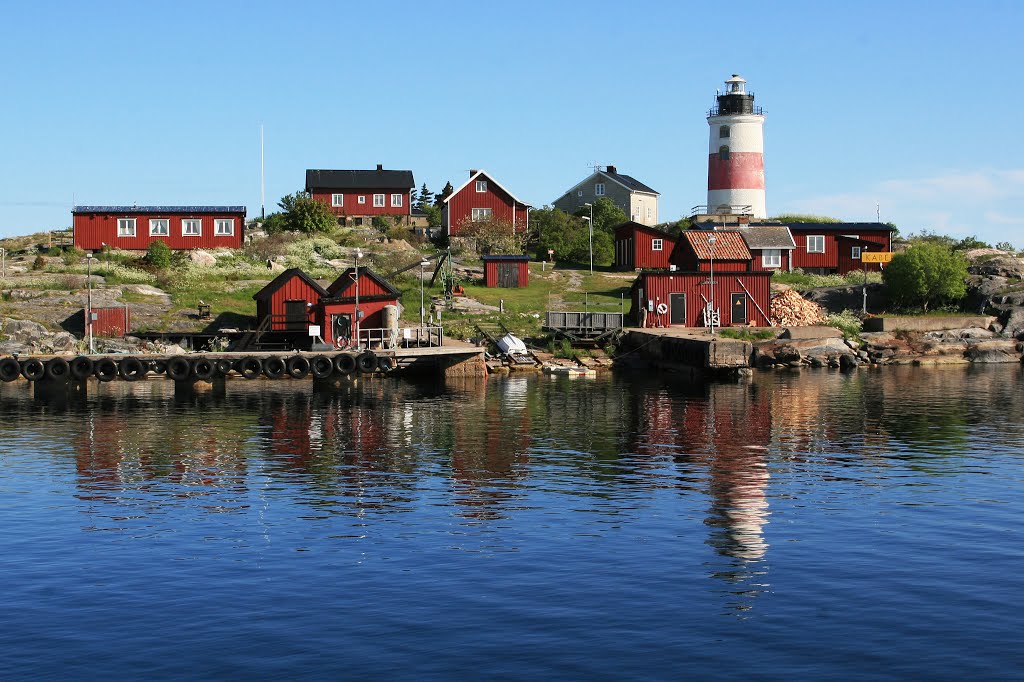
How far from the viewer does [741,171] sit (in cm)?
10462

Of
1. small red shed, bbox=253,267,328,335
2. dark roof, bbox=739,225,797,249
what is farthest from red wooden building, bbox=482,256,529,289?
small red shed, bbox=253,267,328,335

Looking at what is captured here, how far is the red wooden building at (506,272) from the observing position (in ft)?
274

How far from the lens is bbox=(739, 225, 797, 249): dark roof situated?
88.4 meters

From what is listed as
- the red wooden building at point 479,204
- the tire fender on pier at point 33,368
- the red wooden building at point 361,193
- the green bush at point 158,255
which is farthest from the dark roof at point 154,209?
the tire fender on pier at point 33,368

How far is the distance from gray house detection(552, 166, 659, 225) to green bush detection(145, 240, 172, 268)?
45.6 metres

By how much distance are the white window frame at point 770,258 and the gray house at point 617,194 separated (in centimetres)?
2335

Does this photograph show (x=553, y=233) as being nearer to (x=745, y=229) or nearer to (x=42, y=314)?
(x=745, y=229)

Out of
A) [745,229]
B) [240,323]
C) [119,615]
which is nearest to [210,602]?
[119,615]

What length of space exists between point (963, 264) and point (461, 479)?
5741 cm

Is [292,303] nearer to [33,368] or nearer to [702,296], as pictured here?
[33,368]

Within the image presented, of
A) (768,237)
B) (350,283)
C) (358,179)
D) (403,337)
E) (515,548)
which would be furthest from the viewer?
(358,179)

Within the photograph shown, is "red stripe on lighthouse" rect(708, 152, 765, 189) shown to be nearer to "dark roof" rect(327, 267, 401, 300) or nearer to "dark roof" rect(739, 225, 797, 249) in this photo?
"dark roof" rect(739, 225, 797, 249)

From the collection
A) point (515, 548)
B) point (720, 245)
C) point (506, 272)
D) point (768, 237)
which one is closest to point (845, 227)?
point (768, 237)

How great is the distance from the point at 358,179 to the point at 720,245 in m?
40.0
